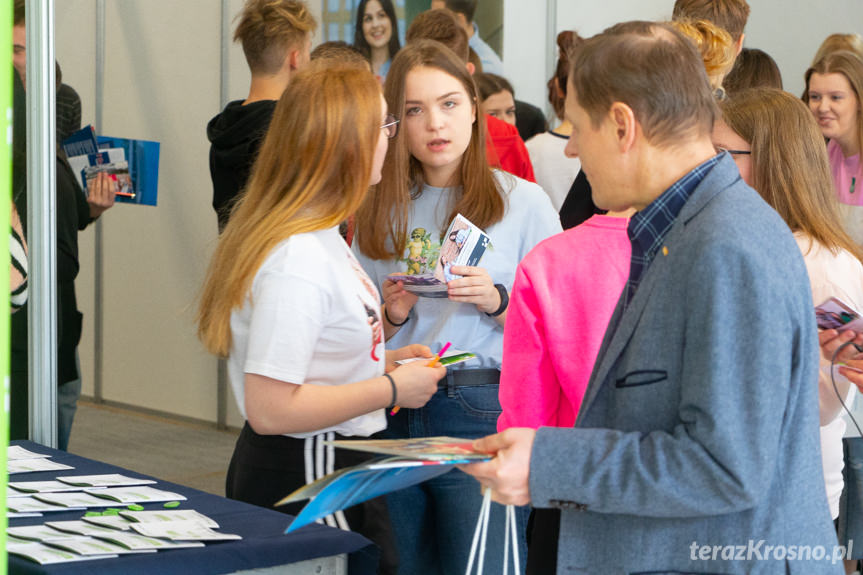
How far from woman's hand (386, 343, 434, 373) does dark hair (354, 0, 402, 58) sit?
3.14 metres

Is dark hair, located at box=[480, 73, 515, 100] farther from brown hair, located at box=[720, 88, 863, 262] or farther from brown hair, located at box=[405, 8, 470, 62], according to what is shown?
brown hair, located at box=[720, 88, 863, 262]

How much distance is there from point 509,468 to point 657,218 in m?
0.38

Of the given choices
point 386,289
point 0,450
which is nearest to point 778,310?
point 0,450

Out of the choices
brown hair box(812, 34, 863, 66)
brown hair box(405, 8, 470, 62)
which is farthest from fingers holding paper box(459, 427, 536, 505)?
brown hair box(812, 34, 863, 66)

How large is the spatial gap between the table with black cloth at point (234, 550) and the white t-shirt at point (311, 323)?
208 mm

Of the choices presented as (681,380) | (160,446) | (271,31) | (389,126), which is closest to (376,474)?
(681,380)

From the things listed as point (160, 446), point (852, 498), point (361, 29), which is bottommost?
point (160, 446)

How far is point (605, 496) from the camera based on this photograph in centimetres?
121

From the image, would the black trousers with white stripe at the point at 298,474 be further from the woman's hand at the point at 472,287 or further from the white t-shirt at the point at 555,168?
the white t-shirt at the point at 555,168

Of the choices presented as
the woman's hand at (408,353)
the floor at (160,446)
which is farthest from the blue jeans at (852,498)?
the floor at (160,446)

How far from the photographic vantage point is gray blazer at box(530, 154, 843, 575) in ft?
3.80

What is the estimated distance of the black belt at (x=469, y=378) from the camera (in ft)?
7.97

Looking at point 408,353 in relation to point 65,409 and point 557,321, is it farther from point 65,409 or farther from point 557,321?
point 65,409

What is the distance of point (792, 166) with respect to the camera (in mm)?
2361
